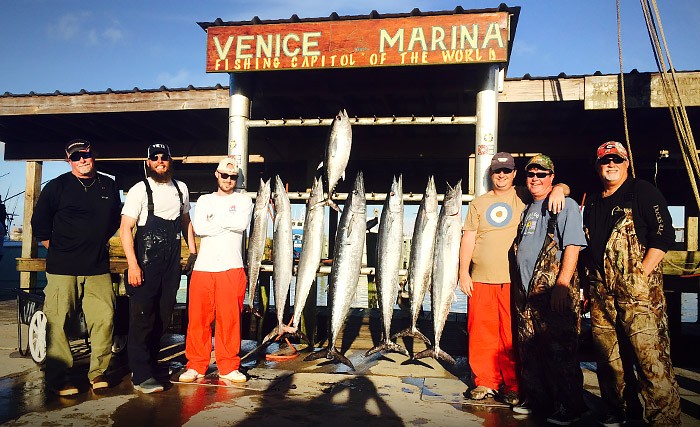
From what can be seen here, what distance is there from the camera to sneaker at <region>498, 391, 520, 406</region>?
4.13m

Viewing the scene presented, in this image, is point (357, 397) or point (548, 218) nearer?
point (548, 218)

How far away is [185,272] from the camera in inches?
195

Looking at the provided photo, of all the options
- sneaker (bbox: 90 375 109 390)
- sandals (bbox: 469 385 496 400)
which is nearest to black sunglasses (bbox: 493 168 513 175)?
sandals (bbox: 469 385 496 400)

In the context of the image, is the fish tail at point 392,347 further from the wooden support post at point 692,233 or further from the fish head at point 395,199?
the wooden support post at point 692,233

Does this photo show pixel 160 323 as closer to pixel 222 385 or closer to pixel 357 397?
pixel 222 385

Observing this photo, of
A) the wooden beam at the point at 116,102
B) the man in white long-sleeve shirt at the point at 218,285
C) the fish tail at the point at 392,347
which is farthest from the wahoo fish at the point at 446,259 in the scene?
the wooden beam at the point at 116,102

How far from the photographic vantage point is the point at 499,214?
14.4 feet

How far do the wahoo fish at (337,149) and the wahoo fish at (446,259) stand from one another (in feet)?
3.29

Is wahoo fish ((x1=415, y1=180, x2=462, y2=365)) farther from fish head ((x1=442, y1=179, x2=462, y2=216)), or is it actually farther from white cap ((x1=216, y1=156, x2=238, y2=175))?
white cap ((x1=216, y1=156, x2=238, y2=175))

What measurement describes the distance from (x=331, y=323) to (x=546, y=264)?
6.22ft

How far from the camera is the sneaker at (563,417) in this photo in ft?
12.3

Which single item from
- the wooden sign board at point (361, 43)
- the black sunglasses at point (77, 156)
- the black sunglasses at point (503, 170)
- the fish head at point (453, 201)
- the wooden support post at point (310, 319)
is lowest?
the wooden support post at point (310, 319)

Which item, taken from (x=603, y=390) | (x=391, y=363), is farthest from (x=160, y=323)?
(x=603, y=390)

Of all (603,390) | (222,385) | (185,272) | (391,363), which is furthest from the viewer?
(391,363)
